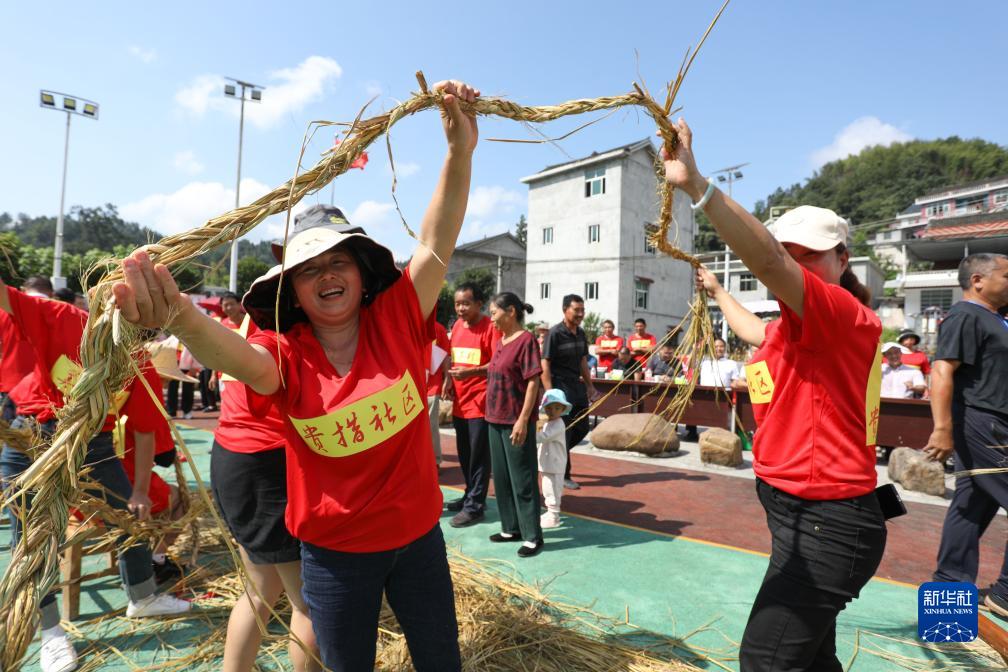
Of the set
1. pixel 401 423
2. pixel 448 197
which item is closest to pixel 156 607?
pixel 401 423

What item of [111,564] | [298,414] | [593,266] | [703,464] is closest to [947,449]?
[298,414]

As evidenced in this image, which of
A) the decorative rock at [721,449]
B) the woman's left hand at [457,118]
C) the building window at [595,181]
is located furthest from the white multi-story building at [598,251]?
the woman's left hand at [457,118]

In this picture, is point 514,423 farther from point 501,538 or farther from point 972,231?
point 972,231

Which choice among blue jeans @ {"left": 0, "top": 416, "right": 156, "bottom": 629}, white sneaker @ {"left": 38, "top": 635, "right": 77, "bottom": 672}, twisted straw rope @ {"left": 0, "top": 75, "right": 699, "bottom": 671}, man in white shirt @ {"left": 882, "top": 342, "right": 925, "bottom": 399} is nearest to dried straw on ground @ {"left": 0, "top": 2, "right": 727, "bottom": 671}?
twisted straw rope @ {"left": 0, "top": 75, "right": 699, "bottom": 671}

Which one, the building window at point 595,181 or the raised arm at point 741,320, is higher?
the building window at point 595,181

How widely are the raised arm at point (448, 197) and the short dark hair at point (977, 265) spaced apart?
3.19 metres

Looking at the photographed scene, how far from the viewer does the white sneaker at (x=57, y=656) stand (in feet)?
8.05

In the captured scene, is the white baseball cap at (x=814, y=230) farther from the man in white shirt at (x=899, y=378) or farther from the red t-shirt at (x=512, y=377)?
the man in white shirt at (x=899, y=378)

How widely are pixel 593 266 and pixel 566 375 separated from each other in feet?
81.7

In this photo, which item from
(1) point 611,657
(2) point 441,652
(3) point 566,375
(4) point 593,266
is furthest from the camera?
(4) point 593,266

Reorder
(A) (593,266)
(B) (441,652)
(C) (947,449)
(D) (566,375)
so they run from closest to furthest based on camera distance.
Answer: (B) (441,652)
(C) (947,449)
(D) (566,375)
(A) (593,266)

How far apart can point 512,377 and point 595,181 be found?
91.1 ft

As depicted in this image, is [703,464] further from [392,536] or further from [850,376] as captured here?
[392,536]

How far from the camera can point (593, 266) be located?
29.9m
